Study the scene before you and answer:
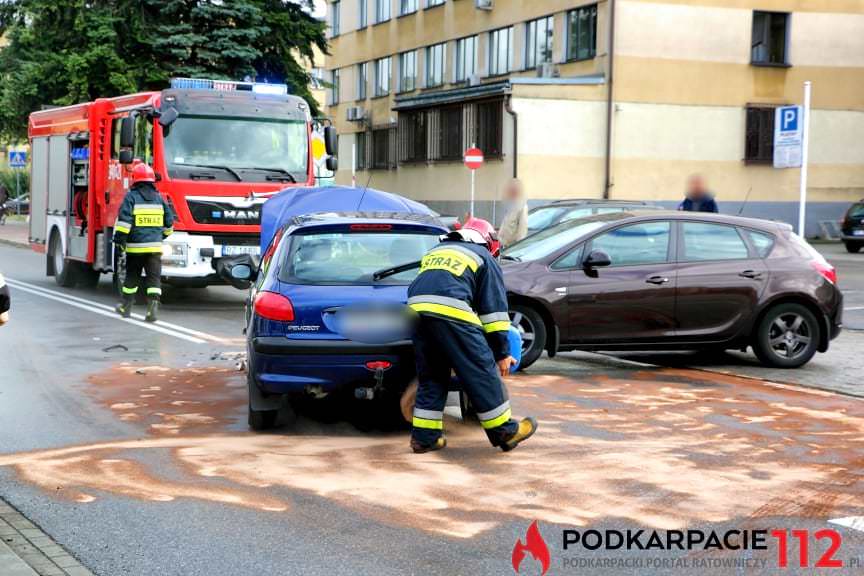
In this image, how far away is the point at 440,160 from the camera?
4303 centimetres

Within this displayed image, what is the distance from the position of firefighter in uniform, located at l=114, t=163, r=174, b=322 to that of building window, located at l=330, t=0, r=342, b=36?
1688 inches

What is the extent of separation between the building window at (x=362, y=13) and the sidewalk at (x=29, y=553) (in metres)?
49.9

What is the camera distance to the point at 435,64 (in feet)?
159

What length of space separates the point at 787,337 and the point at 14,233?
3536 cm

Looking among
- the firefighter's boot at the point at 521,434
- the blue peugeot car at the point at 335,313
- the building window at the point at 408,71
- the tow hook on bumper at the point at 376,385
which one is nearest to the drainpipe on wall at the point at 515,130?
the building window at the point at 408,71

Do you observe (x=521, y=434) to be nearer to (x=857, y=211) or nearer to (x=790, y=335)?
(x=790, y=335)

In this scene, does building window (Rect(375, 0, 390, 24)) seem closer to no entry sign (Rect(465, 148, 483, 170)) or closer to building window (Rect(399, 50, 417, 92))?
building window (Rect(399, 50, 417, 92))

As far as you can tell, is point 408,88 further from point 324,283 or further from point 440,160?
point 324,283

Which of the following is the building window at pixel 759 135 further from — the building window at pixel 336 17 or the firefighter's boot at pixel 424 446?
the firefighter's boot at pixel 424 446

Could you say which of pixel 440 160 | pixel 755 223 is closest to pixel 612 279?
pixel 755 223

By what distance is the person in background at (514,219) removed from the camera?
53.4ft

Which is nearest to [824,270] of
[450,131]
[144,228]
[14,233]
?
[144,228]

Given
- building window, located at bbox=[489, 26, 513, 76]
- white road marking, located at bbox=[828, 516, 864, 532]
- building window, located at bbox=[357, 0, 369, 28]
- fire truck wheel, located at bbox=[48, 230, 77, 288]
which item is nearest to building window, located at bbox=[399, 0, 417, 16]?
building window, located at bbox=[357, 0, 369, 28]

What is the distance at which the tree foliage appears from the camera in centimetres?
3384
